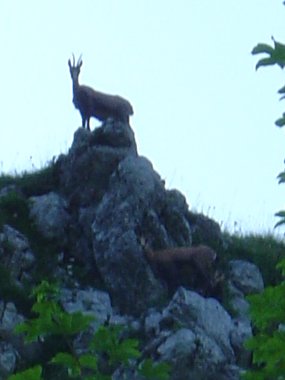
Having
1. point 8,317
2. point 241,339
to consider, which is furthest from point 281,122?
point 8,317

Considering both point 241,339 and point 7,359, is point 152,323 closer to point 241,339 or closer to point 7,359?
point 241,339

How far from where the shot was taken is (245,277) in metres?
24.5

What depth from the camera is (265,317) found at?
9.36m

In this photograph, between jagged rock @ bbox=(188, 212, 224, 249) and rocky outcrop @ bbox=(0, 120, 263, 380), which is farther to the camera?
jagged rock @ bbox=(188, 212, 224, 249)

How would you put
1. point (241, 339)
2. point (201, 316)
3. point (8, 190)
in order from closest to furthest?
point (201, 316)
point (241, 339)
point (8, 190)

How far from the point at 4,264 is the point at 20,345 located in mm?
2200

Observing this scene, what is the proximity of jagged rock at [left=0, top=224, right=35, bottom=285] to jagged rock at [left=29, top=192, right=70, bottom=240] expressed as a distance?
461mm

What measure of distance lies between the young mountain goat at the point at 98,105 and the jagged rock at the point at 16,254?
2915 mm

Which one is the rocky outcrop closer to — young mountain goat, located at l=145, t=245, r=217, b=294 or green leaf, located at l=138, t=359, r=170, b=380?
young mountain goat, located at l=145, t=245, r=217, b=294

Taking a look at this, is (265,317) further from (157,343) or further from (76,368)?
(157,343)

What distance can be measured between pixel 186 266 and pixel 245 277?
1.37 m

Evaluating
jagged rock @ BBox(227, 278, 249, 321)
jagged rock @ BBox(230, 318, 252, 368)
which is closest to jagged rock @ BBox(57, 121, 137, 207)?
jagged rock @ BBox(227, 278, 249, 321)

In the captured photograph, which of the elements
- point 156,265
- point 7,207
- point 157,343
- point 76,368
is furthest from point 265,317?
point 7,207

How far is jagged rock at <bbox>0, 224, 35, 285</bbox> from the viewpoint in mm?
23703
